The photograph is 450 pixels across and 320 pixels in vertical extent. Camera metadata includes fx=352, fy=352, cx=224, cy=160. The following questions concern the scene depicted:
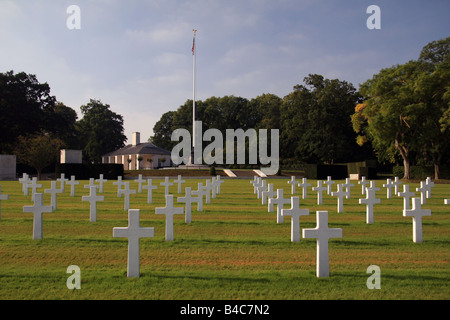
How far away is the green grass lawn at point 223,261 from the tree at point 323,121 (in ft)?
136

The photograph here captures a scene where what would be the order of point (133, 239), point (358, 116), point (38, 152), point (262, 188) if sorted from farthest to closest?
point (358, 116) → point (38, 152) → point (262, 188) → point (133, 239)

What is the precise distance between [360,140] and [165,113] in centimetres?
4771

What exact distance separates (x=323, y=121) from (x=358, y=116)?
37.8ft

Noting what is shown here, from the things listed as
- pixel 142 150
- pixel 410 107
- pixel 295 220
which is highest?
pixel 410 107

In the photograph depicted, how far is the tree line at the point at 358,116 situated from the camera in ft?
109

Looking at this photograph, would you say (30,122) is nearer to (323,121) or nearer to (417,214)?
(323,121)

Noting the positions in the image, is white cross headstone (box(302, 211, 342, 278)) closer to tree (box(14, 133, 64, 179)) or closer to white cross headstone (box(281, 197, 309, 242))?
white cross headstone (box(281, 197, 309, 242))

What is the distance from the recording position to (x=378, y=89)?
3488 cm

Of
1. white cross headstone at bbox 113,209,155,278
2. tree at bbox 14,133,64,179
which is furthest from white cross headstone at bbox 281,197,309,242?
tree at bbox 14,133,64,179

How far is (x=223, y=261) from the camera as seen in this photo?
5.68m

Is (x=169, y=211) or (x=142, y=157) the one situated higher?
(x=142, y=157)

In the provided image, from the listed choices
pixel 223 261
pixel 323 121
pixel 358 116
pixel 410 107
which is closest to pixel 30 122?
pixel 323 121
